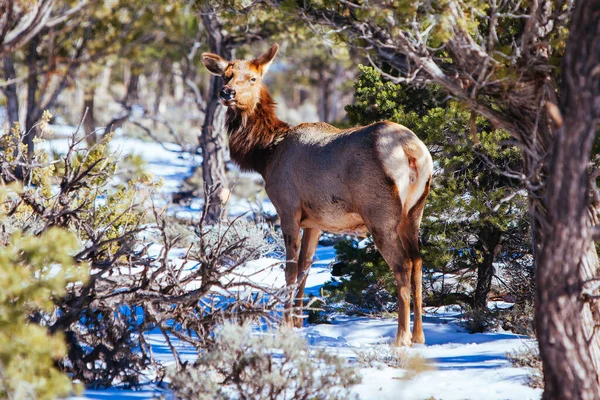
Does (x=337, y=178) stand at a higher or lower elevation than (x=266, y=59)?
lower

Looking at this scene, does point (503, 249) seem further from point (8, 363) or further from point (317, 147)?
point (8, 363)

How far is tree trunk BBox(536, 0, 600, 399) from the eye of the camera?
4023 mm

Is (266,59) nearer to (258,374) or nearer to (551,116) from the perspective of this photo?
(551,116)

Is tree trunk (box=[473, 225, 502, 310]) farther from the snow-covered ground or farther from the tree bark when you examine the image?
the tree bark

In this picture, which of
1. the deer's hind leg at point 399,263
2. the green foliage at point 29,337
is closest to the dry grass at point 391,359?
the deer's hind leg at point 399,263

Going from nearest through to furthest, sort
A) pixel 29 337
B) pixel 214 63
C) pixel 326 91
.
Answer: pixel 29 337 < pixel 214 63 < pixel 326 91

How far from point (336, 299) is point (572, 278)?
12.6 feet

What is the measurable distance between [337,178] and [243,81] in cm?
205

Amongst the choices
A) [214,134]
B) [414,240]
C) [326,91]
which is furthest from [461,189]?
[326,91]

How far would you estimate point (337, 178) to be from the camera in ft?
22.4

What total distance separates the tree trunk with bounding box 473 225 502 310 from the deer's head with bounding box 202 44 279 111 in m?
3.11

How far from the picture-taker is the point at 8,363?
3.58 metres

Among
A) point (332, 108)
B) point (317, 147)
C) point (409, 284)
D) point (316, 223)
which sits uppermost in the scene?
point (332, 108)

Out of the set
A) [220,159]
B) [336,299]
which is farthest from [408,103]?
[220,159]
